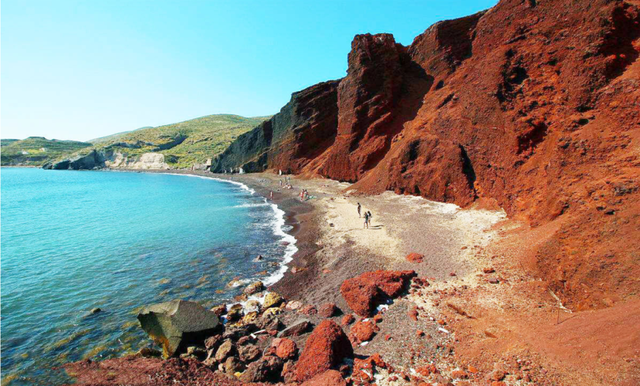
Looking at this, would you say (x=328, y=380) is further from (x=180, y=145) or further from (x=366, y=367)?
(x=180, y=145)

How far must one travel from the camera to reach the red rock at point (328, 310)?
11.0 meters

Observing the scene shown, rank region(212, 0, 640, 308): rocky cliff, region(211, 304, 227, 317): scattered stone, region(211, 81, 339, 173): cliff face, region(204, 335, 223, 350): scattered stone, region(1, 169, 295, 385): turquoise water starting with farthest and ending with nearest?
region(211, 81, 339, 173): cliff face → region(211, 304, 227, 317): scattered stone → region(1, 169, 295, 385): turquoise water → region(204, 335, 223, 350): scattered stone → region(212, 0, 640, 308): rocky cliff

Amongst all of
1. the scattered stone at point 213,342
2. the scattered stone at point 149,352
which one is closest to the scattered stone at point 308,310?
the scattered stone at point 213,342

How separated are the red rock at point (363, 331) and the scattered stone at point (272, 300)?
4.28 meters

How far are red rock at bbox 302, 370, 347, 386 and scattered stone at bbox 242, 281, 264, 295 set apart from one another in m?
7.24

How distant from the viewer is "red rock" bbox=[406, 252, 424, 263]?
14.2 m

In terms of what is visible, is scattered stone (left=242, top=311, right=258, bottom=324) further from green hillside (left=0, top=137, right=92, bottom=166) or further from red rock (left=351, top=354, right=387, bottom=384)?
green hillside (left=0, top=137, right=92, bottom=166)

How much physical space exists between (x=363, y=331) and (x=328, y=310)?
2087 mm

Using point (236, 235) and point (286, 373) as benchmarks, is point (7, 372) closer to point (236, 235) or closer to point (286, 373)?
point (286, 373)

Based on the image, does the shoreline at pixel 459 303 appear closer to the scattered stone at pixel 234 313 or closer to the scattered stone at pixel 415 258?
the scattered stone at pixel 415 258

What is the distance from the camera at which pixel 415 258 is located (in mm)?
14414

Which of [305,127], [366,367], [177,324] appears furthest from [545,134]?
[305,127]

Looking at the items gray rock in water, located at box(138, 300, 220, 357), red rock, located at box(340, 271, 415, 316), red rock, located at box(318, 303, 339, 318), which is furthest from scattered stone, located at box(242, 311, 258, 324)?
red rock, located at box(340, 271, 415, 316)

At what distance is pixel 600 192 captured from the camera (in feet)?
31.8
